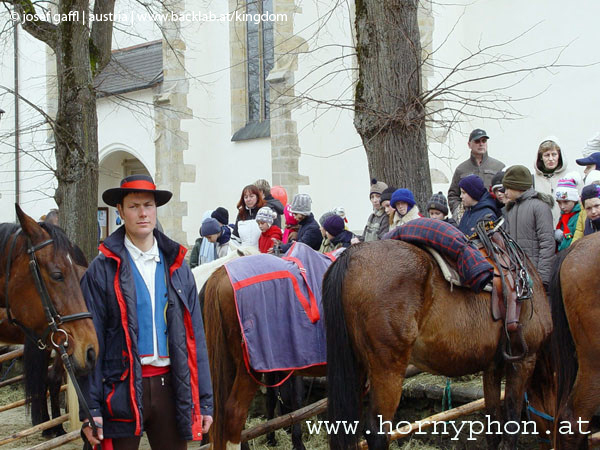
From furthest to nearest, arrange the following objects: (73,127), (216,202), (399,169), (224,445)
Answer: (216,202) → (73,127) → (399,169) → (224,445)

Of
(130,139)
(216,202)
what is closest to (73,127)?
(216,202)

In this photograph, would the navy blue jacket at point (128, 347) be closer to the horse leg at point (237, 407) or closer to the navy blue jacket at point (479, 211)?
the horse leg at point (237, 407)

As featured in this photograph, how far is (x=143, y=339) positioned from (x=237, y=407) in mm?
2196

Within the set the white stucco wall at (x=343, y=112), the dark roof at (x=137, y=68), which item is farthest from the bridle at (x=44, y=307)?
the dark roof at (x=137, y=68)

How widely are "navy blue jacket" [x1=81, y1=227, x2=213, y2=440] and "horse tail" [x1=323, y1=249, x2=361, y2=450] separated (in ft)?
4.57

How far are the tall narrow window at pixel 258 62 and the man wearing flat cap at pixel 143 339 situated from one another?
12.9 meters

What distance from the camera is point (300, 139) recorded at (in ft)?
46.1

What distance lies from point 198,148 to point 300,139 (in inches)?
147

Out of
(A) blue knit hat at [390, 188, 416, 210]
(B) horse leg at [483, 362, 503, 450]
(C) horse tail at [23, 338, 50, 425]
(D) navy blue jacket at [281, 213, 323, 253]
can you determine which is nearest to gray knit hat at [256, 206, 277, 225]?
(D) navy blue jacket at [281, 213, 323, 253]

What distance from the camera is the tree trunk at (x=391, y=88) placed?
7.30m

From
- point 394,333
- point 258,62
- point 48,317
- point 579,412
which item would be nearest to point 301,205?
point 394,333

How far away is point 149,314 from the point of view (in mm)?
3383

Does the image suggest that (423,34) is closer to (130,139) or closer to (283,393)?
(283,393)

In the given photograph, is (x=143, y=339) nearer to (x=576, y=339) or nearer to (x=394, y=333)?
(x=394, y=333)
